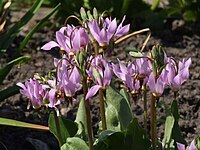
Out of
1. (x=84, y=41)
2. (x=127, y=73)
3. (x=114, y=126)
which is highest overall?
(x=84, y=41)

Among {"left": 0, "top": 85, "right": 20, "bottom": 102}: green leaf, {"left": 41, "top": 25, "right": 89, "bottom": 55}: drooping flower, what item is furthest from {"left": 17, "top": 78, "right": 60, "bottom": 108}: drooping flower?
{"left": 0, "top": 85, "right": 20, "bottom": 102}: green leaf

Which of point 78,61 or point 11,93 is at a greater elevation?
point 78,61

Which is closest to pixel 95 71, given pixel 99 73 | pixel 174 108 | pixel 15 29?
pixel 99 73

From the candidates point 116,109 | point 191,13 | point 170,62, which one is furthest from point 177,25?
point 170,62

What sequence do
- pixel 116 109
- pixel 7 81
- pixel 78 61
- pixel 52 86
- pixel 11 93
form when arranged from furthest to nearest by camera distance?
pixel 7 81
pixel 11 93
pixel 116 109
pixel 52 86
pixel 78 61

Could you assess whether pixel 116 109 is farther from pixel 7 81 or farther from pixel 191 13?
pixel 191 13

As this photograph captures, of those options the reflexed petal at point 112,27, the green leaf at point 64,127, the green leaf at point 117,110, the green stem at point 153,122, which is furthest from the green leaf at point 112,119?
the reflexed petal at point 112,27

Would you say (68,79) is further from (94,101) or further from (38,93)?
(94,101)
